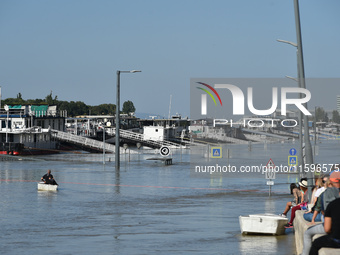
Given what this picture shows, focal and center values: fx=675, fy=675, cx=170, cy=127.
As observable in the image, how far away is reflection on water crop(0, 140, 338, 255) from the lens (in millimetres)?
16969

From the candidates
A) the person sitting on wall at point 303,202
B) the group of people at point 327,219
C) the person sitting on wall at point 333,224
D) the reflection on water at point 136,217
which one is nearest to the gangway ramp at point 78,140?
the reflection on water at point 136,217

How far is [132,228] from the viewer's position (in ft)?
67.9

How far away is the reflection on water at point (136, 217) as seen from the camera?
1697cm

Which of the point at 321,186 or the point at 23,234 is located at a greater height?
the point at 321,186

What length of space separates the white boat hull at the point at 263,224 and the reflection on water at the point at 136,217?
0.26 metres

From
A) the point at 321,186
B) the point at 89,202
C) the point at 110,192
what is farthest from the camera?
the point at 110,192

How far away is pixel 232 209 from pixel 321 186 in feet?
39.4

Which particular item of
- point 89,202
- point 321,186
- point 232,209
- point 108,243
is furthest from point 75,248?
point 89,202

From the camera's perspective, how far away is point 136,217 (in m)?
23.9

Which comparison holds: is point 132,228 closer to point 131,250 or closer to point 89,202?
point 131,250

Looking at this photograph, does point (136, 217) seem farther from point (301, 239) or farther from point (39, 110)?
point (39, 110)

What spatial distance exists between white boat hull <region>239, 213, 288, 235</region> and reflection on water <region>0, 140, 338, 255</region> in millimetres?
260

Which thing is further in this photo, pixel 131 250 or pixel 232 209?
pixel 232 209

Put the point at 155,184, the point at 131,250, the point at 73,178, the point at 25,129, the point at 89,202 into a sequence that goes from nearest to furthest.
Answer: the point at 131,250
the point at 89,202
the point at 155,184
the point at 73,178
the point at 25,129
